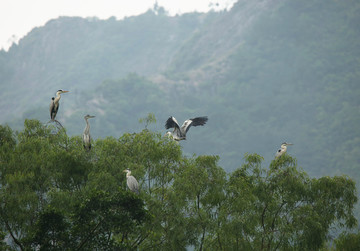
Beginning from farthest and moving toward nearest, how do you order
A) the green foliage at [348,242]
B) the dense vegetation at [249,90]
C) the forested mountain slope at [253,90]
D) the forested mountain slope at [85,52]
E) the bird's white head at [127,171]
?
the forested mountain slope at [85,52], the forested mountain slope at [253,90], the dense vegetation at [249,90], the green foliage at [348,242], the bird's white head at [127,171]

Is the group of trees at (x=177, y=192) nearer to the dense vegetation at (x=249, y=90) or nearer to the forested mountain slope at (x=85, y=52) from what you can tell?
the dense vegetation at (x=249, y=90)

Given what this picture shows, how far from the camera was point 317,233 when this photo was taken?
11594 millimetres

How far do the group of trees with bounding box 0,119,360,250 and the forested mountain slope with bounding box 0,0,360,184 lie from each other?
55.5 metres

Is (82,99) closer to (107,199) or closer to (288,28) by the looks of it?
(288,28)

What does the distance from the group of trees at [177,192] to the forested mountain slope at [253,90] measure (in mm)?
55510

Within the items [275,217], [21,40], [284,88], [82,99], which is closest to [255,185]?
[275,217]

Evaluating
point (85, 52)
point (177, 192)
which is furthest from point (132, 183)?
point (85, 52)

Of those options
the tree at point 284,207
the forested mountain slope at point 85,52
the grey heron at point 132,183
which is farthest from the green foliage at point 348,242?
the forested mountain slope at point 85,52

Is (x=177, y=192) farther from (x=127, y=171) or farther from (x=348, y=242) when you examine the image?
(x=348, y=242)

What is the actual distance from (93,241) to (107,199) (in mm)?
888

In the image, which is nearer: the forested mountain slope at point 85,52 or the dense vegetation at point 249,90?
the dense vegetation at point 249,90

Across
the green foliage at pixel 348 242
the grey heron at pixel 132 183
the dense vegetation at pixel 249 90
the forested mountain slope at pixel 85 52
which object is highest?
the forested mountain slope at pixel 85 52

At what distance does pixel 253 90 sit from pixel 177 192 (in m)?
90.2

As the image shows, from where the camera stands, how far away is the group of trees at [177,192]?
11.4 metres
